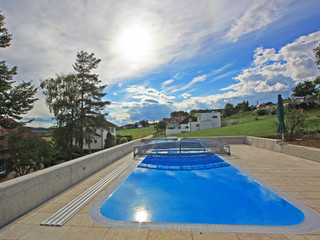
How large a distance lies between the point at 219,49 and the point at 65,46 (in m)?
10.9

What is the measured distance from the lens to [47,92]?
18.5 m

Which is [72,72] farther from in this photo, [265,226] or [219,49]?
[265,226]

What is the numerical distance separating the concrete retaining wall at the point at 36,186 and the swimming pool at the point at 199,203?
4.58 ft

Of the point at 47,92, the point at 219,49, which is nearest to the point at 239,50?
the point at 219,49

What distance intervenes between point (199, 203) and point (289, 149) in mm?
7382

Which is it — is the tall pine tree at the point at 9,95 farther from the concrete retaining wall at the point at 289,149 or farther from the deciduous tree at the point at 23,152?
the concrete retaining wall at the point at 289,149

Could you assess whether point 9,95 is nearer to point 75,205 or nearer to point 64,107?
point 64,107

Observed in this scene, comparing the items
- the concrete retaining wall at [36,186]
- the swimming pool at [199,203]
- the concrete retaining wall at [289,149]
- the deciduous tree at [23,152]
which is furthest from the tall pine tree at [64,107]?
the concrete retaining wall at [289,149]

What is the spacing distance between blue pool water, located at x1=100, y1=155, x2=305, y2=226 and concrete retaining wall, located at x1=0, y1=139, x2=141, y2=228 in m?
1.56

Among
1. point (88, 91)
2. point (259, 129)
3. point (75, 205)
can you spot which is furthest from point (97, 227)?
point (259, 129)

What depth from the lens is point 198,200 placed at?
4.51 metres

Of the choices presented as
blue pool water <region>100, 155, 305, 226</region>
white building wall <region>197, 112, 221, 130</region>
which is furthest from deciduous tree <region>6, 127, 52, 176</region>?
white building wall <region>197, 112, 221, 130</region>

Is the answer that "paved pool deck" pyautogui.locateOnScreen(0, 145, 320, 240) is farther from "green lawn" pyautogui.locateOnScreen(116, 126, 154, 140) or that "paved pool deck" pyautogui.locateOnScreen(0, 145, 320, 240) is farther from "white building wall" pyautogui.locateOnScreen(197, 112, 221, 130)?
"green lawn" pyautogui.locateOnScreen(116, 126, 154, 140)

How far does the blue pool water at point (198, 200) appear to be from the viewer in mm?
3461
